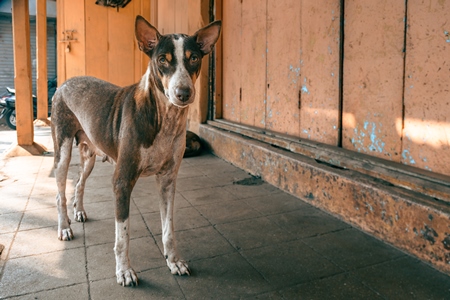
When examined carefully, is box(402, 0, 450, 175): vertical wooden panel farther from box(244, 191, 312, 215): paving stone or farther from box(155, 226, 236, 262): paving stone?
box(155, 226, 236, 262): paving stone

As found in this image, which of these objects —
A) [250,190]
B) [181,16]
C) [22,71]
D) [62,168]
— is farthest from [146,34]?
[181,16]

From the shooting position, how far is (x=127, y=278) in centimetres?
221

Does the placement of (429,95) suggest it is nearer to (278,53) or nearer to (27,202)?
(278,53)

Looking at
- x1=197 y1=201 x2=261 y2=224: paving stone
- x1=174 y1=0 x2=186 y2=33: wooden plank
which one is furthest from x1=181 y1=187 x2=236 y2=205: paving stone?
x1=174 y1=0 x2=186 y2=33: wooden plank

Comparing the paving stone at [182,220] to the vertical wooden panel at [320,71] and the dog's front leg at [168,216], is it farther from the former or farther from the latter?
the vertical wooden panel at [320,71]

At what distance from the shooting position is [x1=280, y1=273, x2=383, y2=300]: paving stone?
2080 mm

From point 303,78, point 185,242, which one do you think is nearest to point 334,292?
point 185,242

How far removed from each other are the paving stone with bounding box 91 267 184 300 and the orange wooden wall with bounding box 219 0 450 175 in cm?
197

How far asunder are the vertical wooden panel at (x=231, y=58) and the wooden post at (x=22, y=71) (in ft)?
11.4

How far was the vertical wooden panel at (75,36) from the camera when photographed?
9945mm

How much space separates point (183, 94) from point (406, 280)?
1.74 metres

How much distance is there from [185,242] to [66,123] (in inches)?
52.7

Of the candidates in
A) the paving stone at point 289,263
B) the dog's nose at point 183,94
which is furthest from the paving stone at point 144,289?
the dog's nose at point 183,94

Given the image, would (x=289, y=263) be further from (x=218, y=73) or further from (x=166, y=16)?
(x=166, y=16)
